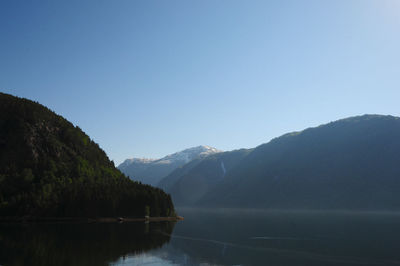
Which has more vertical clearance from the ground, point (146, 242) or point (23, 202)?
point (23, 202)

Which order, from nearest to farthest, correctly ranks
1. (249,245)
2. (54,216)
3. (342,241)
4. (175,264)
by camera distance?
(175,264), (249,245), (342,241), (54,216)

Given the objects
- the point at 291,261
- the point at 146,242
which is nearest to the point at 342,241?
the point at 291,261

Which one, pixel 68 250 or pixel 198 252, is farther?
pixel 198 252

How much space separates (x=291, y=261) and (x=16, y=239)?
75813 mm

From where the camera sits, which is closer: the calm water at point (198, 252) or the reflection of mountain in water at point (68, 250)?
the reflection of mountain in water at point (68, 250)

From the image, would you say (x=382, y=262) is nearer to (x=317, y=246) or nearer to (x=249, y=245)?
(x=317, y=246)

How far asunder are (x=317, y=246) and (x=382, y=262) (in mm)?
26689

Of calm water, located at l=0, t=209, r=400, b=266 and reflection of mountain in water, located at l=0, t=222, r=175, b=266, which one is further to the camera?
calm water, located at l=0, t=209, r=400, b=266

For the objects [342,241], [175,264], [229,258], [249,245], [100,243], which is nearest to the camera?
[175,264]

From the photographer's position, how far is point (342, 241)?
118000 millimetres

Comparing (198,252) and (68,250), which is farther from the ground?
(68,250)

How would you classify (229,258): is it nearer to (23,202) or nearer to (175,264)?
(175,264)

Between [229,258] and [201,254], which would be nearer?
[229,258]

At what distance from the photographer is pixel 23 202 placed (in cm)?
19312
